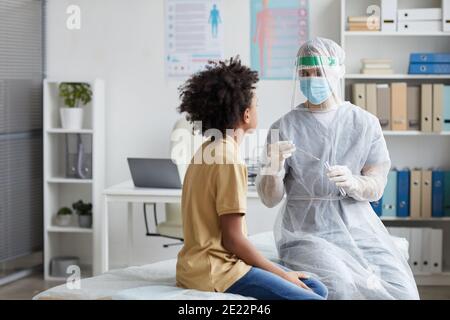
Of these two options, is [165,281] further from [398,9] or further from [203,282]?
[398,9]

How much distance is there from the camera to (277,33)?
4191 millimetres

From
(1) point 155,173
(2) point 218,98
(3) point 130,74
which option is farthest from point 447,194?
(2) point 218,98

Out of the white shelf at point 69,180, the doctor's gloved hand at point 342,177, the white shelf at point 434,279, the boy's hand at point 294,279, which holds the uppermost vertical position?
the doctor's gloved hand at point 342,177

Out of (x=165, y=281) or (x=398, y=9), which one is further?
(x=398, y=9)

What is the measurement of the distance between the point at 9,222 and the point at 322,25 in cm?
204

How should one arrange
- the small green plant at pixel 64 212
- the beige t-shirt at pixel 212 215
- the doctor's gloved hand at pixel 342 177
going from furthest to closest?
the small green plant at pixel 64 212, the doctor's gloved hand at pixel 342 177, the beige t-shirt at pixel 212 215

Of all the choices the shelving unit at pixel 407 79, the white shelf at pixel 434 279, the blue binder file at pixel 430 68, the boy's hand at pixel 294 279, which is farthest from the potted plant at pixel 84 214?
the boy's hand at pixel 294 279

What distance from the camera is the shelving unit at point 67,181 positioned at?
4.14 m

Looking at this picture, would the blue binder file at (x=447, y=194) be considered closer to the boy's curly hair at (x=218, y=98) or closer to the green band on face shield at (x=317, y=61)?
the green band on face shield at (x=317, y=61)

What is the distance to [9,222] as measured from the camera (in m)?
4.07

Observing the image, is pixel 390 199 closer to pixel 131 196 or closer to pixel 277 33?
pixel 277 33

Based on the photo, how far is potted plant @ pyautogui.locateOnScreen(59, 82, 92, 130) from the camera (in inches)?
164

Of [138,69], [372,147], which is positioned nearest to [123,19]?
[138,69]

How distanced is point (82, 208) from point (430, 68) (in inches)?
81.0
